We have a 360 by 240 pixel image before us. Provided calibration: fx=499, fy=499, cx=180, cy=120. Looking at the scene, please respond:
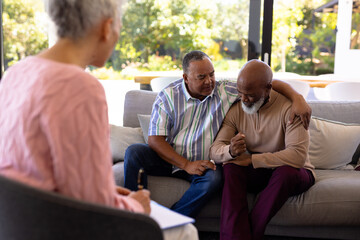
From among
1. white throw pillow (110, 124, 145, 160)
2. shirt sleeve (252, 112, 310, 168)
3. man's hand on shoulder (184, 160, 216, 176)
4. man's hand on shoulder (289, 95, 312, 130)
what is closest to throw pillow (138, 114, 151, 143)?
white throw pillow (110, 124, 145, 160)

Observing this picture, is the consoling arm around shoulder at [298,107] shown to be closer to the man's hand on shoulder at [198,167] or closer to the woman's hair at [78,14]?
the man's hand on shoulder at [198,167]

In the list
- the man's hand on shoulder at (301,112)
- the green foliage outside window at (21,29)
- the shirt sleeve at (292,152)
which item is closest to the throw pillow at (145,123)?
the shirt sleeve at (292,152)

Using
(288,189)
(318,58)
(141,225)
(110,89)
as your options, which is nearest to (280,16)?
(318,58)

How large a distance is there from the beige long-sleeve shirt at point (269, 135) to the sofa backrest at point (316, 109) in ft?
1.95

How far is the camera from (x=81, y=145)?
3.76ft

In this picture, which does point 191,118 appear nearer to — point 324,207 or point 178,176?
point 178,176

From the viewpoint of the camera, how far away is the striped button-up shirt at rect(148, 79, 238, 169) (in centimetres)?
305

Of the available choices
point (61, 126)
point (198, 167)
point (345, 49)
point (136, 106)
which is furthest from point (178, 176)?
point (345, 49)

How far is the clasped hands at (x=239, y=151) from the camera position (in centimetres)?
274

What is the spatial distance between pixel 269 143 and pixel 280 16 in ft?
10.2

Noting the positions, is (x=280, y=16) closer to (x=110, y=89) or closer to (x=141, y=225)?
(x=110, y=89)

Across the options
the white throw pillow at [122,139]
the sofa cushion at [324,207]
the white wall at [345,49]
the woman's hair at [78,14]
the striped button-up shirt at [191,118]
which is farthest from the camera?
the white wall at [345,49]

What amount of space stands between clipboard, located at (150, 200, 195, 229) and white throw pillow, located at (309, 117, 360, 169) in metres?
1.91

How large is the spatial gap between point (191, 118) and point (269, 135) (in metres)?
0.50
